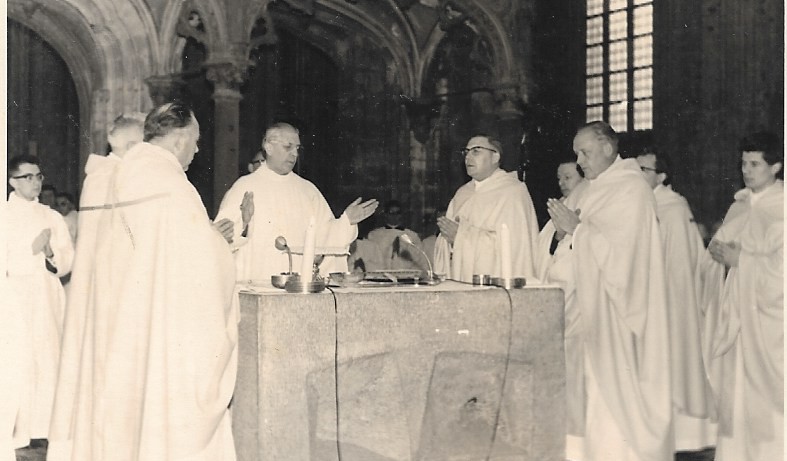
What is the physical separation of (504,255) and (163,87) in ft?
20.7

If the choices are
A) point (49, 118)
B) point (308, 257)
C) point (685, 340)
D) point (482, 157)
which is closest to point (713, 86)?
point (482, 157)

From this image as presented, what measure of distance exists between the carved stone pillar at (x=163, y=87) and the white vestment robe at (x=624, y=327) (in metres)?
5.96

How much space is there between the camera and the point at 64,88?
531 inches

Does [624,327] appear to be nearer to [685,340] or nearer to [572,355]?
[572,355]

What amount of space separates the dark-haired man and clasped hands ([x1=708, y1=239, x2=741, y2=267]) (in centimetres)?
315

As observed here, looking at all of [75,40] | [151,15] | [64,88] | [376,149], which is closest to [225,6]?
[151,15]

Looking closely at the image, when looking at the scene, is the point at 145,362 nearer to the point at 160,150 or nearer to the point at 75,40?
the point at 160,150

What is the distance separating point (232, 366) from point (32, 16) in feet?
26.6

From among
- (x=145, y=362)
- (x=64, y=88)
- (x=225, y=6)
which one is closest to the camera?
(x=145, y=362)

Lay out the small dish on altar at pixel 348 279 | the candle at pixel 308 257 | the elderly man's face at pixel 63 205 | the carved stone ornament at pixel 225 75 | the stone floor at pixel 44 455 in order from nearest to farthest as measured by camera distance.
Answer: the candle at pixel 308 257
the small dish on altar at pixel 348 279
the stone floor at pixel 44 455
the elderly man's face at pixel 63 205
the carved stone ornament at pixel 225 75

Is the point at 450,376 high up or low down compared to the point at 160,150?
down

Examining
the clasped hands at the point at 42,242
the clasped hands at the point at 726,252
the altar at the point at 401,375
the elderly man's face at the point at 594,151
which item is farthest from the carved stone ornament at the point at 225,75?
the clasped hands at the point at 726,252

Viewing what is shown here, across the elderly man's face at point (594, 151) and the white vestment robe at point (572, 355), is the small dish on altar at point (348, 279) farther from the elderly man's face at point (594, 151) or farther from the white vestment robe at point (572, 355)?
the elderly man's face at point (594, 151)

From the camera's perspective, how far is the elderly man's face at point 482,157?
7.04 m
